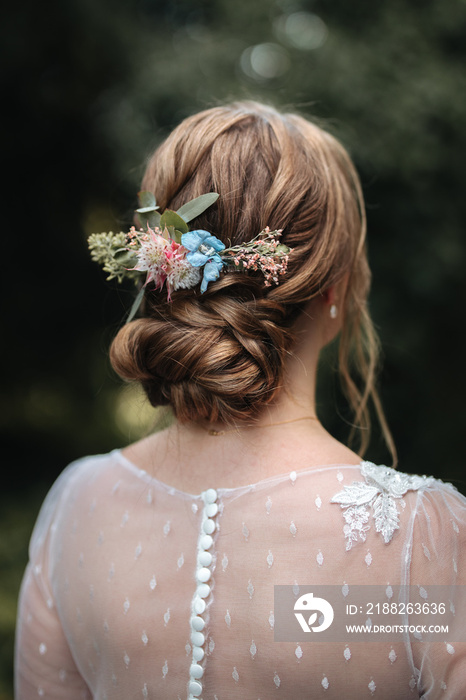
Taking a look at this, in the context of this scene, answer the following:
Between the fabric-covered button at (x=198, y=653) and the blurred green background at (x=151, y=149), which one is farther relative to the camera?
the blurred green background at (x=151, y=149)

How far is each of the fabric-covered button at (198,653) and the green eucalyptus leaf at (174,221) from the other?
2.90 ft

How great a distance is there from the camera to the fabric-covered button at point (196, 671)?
3.75 feet

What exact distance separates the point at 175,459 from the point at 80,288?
2.71m

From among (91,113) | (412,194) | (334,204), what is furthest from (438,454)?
(91,113)

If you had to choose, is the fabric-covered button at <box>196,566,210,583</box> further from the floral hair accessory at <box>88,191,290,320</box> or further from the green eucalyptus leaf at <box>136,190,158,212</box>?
the green eucalyptus leaf at <box>136,190,158,212</box>

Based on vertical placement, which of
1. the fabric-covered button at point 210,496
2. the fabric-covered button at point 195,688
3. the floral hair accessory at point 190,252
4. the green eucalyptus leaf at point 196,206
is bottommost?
the fabric-covered button at point 195,688

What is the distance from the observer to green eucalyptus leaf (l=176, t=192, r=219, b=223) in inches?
46.5

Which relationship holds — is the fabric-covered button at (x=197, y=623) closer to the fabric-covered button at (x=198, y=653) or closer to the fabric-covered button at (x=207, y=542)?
the fabric-covered button at (x=198, y=653)

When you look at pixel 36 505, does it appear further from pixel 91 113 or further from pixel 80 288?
pixel 91 113

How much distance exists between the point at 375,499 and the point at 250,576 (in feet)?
0.98

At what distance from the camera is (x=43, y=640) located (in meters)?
1.49

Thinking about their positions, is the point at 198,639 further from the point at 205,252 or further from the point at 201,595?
the point at 205,252

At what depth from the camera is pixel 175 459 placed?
1.31 metres

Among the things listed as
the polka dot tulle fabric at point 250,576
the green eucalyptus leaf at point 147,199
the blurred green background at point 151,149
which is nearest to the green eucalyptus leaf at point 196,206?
the green eucalyptus leaf at point 147,199
